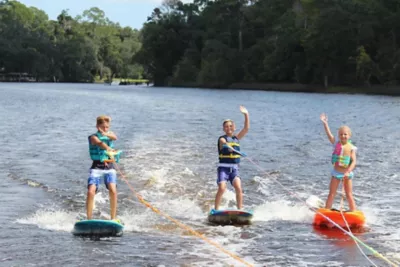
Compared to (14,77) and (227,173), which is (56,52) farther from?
(227,173)

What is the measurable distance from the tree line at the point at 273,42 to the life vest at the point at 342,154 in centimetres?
6419

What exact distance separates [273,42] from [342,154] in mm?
88142

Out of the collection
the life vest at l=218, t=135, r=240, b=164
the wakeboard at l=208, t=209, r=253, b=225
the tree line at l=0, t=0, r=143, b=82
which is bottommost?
the wakeboard at l=208, t=209, r=253, b=225

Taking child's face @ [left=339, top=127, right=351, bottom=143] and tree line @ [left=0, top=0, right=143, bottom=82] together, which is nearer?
child's face @ [left=339, top=127, right=351, bottom=143]

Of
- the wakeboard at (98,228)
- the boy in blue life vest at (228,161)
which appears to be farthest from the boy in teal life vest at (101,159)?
the boy in blue life vest at (228,161)

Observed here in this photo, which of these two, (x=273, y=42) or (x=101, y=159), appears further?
(x=273, y=42)

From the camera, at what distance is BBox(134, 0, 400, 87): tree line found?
3063 inches

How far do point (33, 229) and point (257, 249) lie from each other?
3.52 m

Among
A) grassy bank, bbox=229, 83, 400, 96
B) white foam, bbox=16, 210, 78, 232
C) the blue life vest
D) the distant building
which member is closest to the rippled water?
white foam, bbox=16, 210, 78, 232

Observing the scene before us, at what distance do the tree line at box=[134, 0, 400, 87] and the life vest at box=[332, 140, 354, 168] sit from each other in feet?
211

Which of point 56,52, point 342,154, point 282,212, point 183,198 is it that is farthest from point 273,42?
point 342,154

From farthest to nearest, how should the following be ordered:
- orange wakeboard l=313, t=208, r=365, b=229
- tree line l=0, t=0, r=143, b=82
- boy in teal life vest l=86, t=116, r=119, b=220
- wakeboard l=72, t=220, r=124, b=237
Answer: tree line l=0, t=0, r=143, b=82 → orange wakeboard l=313, t=208, r=365, b=229 → boy in teal life vest l=86, t=116, r=119, b=220 → wakeboard l=72, t=220, r=124, b=237

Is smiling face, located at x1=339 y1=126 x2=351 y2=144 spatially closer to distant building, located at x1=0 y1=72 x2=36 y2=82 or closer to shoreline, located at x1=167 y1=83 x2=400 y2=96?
shoreline, located at x1=167 y1=83 x2=400 y2=96

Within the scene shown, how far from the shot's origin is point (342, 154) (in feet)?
36.1
